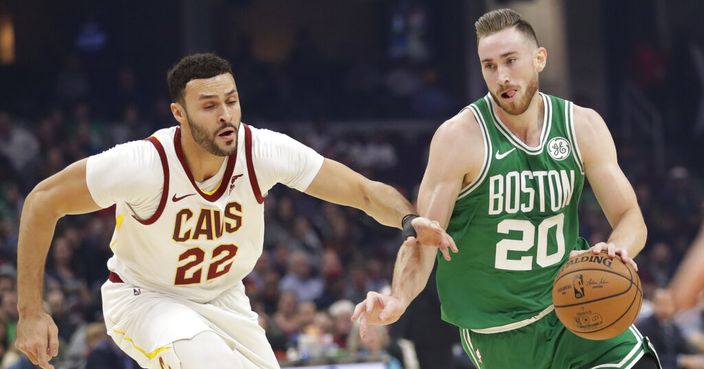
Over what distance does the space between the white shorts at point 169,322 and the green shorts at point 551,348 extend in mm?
1023

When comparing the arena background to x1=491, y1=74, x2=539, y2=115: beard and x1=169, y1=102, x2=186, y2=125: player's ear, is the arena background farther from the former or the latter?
x1=491, y1=74, x2=539, y2=115: beard

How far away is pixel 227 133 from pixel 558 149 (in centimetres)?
154

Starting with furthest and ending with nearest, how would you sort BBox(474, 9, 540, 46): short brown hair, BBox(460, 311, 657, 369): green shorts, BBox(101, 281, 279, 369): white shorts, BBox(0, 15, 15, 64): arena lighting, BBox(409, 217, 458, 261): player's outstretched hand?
BBox(0, 15, 15, 64): arena lighting
BBox(474, 9, 540, 46): short brown hair
BBox(101, 281, 279, 369): white shorts
BBox(460, 311, 657, 369): green shorts
BBox(409, 217, 458, 261): player's outstretched hand

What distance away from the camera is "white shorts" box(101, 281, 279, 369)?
530 cm

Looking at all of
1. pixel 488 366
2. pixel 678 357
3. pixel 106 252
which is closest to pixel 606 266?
pixel 488 366

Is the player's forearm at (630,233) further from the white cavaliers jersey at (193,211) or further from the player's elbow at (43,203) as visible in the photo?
the player's elbow at (43,203)

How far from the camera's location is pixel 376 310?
16.3ft

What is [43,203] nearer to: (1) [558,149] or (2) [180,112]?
(2) [180,112]

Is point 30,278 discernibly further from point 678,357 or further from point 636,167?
point 636,167

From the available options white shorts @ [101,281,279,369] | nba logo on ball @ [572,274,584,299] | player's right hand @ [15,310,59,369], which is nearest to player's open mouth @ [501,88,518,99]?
nba logo on ball @ [572,274,584,299]

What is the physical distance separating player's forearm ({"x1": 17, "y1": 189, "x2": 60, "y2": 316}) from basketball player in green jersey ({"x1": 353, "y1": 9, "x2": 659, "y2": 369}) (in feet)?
5.41

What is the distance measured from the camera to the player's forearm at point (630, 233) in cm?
517

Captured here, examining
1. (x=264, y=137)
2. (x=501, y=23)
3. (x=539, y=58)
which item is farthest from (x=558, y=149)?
(x=264, y=137)

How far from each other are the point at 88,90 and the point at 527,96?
1285 cm
